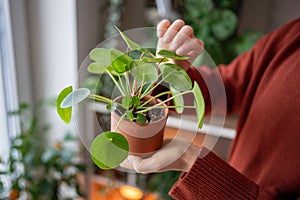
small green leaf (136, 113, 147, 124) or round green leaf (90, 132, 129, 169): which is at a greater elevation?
small green leaf (136, 113, 147, 124)

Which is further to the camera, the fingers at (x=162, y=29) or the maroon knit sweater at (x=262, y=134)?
the maroon knit sweater at (x=262, y=134)

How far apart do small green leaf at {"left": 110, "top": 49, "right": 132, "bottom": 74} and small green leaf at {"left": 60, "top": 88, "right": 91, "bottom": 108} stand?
2.2 inches

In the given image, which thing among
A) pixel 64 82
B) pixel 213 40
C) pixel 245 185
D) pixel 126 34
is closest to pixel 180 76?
pixel 126 34

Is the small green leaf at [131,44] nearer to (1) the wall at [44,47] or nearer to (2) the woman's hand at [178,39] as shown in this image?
(2) the woman's hand at [178,39]

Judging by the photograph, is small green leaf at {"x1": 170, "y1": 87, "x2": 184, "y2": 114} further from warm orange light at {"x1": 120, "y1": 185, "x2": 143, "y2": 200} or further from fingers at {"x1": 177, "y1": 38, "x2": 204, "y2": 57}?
warm orange light at {"x1": 120, "y1": 185, "x2": 143, "y2": 200}

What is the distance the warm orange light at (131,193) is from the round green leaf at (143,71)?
1.08 metres

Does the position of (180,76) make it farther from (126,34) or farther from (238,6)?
(238,6)

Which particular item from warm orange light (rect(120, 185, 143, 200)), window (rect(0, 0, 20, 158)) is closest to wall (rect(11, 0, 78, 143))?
window (rect(0, 0, 20, 158))

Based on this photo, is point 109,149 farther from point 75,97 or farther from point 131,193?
point 131,193

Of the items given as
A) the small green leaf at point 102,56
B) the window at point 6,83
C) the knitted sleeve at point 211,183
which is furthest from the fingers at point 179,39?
the window at point 6,83

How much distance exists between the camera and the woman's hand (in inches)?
23.6

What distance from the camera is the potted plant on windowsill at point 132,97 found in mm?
531

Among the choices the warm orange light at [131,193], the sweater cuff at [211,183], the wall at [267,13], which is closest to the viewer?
the sweater cuff at [211,183]

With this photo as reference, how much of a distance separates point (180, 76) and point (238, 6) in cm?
94
